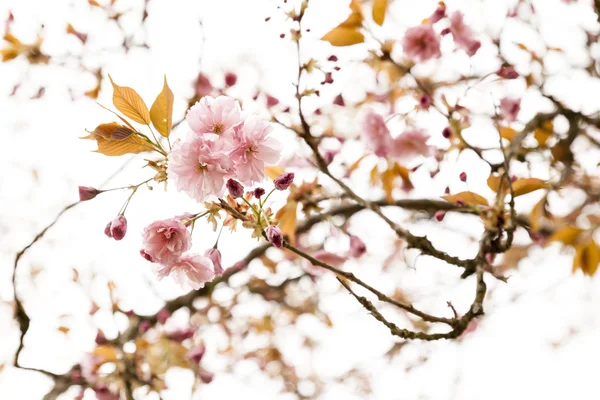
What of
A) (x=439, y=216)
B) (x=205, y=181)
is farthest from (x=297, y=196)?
(x=205, y=181)

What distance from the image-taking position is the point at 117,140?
64 cm

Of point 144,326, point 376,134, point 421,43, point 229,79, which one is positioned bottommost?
point 144,326

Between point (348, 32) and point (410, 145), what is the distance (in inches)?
11.4

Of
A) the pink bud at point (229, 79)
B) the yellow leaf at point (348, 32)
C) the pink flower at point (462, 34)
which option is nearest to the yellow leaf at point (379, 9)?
the yellow leaf at point (348, 32)

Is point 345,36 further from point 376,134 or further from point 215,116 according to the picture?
point 215,116

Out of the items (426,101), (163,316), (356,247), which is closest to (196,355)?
(163,316)

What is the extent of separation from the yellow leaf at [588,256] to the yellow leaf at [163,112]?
2.87ft

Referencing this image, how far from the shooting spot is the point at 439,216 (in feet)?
3.30

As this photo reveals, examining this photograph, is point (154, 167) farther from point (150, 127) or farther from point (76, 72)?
point (76, 72)

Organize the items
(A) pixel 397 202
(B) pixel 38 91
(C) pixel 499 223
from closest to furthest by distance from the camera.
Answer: (C) pixel 499 223 < (A) pixel 397 202 < (B) pixel 38 91

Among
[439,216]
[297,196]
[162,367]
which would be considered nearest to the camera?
[439,216]

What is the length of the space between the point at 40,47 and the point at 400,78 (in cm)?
111

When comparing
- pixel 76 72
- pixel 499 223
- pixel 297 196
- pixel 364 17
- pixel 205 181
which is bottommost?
pixel 76 72

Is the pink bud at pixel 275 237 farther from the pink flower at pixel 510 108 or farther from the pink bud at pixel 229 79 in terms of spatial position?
the pink flower at pixel 510 108
